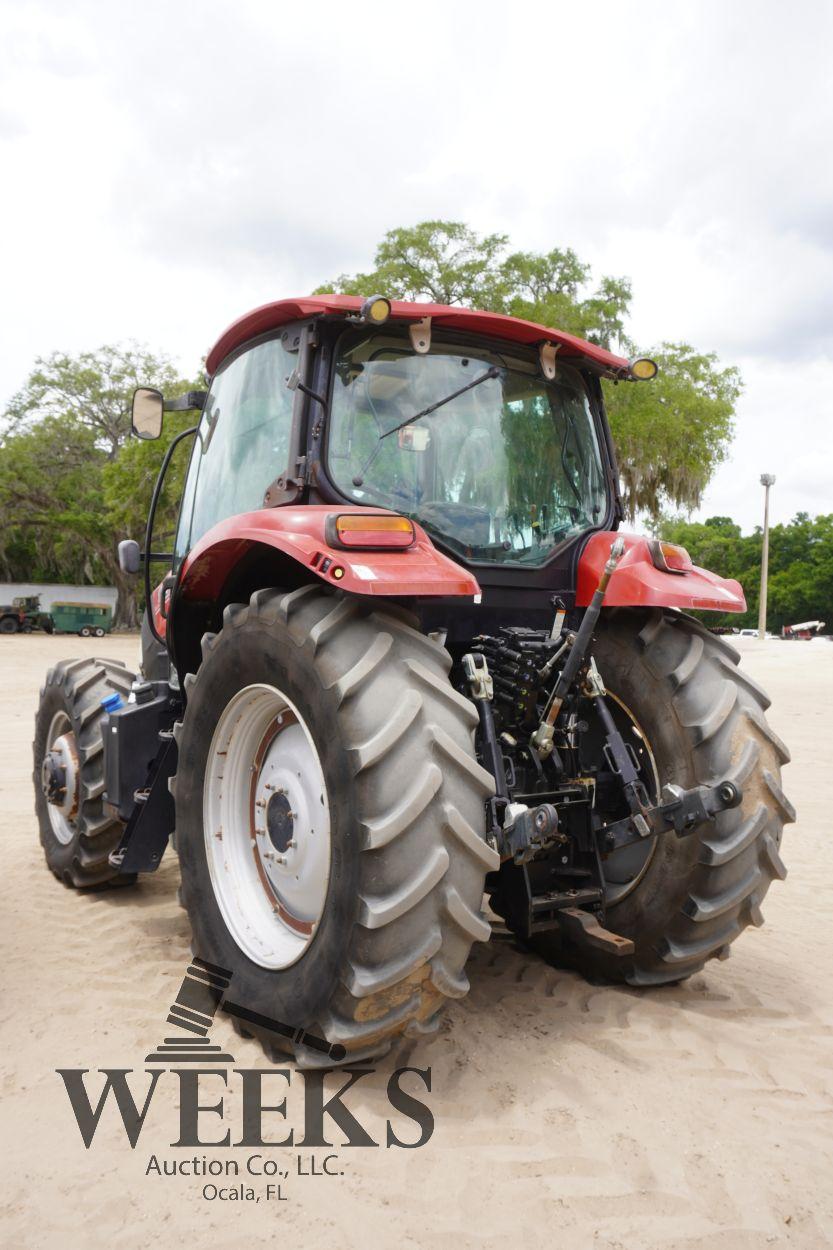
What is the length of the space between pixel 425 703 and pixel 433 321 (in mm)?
1552

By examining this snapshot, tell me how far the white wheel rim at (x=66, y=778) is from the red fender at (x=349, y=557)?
6.92ft

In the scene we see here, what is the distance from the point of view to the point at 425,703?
262cm

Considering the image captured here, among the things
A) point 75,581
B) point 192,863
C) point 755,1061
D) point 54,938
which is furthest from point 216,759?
point 75,581

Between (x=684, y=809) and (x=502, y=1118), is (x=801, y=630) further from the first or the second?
(x=502, y=1118)

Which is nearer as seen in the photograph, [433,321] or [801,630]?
[433,321]

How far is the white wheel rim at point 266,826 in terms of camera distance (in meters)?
2.98

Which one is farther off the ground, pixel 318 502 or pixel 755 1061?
pixel 318 502

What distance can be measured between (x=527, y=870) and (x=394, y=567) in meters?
1.28

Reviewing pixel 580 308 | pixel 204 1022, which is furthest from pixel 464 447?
pixel 580 308

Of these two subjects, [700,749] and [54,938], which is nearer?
[700,749]

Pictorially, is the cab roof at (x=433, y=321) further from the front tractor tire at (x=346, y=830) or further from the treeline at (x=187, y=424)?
the treeline at (x=187, y=424)

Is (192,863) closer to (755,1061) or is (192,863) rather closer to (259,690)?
(259,690)

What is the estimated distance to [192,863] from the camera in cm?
332

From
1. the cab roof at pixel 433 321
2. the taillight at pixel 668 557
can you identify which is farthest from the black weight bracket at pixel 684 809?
the cab roof at pixel 433 321
